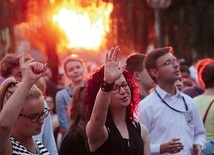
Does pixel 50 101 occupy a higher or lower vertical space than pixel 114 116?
higher

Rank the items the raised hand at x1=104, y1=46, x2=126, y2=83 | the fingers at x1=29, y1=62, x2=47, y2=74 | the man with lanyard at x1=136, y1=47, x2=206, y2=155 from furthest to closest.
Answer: the man with lanyard at x1=136, y1=47, x2=206, y2=155
the raised hand at x1=104, y1=46, x2=126, y2=83
the fingers at x1=29, y1=62, x2=47, y2=74

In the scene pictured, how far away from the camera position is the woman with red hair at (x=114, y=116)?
228 inches

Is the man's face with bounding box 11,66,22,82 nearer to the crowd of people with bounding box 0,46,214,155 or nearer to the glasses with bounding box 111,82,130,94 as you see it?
the crowd of people with bounding box 0,46,214,155

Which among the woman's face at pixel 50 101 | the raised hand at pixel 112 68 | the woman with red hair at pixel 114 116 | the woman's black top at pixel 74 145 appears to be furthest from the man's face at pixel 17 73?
the woman's face at pixel 50 101

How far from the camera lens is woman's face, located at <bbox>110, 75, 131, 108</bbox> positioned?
6.36 m

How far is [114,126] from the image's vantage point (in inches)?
249

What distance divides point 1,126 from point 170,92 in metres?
3.35

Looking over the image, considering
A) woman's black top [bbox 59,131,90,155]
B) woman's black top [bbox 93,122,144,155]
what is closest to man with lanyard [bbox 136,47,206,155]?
woman's black top [bbox 59,131,90,155]

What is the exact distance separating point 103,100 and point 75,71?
5.07 m

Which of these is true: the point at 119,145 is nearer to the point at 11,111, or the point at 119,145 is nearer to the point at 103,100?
the point at 103,100

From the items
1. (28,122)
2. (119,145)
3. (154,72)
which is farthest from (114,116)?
(154,72)

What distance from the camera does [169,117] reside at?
25.8 ft

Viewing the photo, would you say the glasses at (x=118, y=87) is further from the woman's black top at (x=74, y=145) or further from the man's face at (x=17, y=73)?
the man's face at (x=17, y=73)

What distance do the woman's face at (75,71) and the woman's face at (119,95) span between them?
4408 mm
